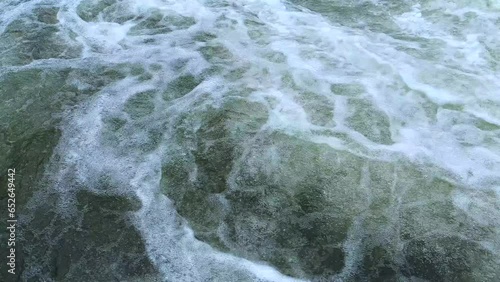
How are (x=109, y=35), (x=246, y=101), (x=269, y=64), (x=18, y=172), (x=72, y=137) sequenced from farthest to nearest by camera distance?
(x=109, y=35)
(x=269, y=64)
(x=246, y=101)
(x=72, y=137)
(x=18, y=172)

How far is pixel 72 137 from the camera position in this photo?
450cm

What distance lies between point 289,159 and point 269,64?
5.50ft

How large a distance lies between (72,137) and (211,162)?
1.48 metres

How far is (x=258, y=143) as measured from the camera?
14.3 ft

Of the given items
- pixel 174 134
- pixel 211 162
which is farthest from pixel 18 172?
pixel 211 162

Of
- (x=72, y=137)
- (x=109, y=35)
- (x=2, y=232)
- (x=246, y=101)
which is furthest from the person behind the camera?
(x=109, y=35)

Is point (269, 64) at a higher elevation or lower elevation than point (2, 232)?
higher

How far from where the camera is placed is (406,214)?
371 centimetres

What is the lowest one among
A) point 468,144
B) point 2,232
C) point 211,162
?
point 2,232

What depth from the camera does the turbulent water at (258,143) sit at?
3461mm

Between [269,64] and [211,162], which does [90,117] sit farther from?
[269,64]

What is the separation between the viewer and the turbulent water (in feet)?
11.4

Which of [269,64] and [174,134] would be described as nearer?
[174,134]

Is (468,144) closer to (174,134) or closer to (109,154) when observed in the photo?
(174,134)
